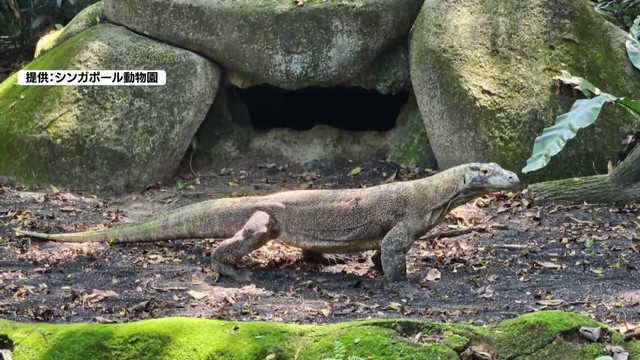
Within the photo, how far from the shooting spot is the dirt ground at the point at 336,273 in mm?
6559

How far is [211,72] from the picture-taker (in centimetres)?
1123

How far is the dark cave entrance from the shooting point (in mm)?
12234

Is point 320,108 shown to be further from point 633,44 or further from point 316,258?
point 633,44

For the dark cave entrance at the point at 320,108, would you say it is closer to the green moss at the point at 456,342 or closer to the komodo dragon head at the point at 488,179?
the komodo dragon head at the point at 488,179

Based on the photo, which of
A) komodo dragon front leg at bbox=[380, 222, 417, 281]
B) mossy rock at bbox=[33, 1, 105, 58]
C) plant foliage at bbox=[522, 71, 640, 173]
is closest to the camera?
plant foliage at bbox=[522, 71, 640, 173]

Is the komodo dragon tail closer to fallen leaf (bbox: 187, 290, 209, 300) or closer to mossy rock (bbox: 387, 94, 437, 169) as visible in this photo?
fallen leaf (bbox: 187, 290, 209, 300)

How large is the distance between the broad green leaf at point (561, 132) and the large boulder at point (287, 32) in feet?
17.2

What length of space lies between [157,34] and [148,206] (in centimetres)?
224

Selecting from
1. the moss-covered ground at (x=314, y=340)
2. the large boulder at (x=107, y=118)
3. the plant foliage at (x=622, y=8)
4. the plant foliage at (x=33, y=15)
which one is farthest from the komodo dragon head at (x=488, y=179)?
the plant foliage at (x=33, y=15)

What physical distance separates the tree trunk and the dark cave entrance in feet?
10.4

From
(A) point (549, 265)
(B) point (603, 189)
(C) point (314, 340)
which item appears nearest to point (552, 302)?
(A) point (549, 265)

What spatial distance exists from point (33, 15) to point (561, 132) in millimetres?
11166

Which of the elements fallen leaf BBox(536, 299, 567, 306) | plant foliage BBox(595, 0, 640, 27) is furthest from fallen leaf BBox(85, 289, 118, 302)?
plant foliage BBox(595, 0, 640, 27)

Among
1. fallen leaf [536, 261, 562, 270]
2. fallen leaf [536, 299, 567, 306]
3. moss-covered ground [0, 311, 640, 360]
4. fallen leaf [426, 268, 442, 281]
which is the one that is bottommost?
fallen leaf [426, 268, 442, 281]
